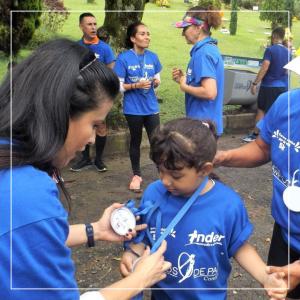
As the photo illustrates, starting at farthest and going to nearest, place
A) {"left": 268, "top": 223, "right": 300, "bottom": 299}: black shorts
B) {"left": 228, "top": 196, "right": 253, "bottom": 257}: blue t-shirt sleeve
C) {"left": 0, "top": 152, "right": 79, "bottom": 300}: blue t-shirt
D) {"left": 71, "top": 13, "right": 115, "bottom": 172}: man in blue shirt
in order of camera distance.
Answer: {"left": 71, "top": 13, "right": 115, "bottom": 172}: man in blue shirt
{"left": 268, "top": 223, "right": 300, "bottom": 299}: black shorts
{"left": 228, "top": 196, "right": 253, "bottom": 257}: blue t-shirt sleeve
{"left": 0, "top": 152, "right": 79, "bottom": 300}: blue t-shirt

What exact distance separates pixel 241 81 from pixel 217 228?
578 centimetres

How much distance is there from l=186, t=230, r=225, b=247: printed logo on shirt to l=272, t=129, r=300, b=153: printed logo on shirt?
50cm

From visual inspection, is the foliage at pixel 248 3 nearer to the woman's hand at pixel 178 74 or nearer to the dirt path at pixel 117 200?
the dirt path at pixel 117 200

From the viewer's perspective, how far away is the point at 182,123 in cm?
176

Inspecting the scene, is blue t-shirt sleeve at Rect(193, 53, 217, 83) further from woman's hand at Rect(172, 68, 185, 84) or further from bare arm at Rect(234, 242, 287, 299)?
bare arm at Rect(234, 242, 287, 299)

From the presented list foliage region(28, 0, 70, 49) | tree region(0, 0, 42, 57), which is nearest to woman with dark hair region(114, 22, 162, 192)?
tree region(0, 0, 42, 57)

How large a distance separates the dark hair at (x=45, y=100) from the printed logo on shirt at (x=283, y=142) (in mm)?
959

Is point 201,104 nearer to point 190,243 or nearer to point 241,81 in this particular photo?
point 190,243

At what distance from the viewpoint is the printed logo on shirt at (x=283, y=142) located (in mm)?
1873

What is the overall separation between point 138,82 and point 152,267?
3218mm

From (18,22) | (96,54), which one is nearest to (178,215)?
(96,54)

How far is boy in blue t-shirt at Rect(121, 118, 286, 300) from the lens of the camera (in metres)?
1.72

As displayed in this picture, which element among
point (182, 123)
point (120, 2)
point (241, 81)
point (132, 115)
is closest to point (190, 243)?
point (182, 123)

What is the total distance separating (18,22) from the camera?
9.46 m
